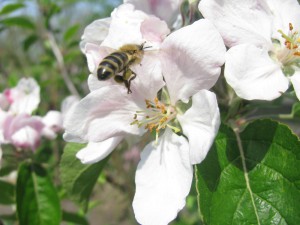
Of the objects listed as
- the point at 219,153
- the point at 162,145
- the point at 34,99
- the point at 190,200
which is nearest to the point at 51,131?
the point at 34,99

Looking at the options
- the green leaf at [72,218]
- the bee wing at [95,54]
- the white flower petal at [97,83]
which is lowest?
the green leaf at [72,218]

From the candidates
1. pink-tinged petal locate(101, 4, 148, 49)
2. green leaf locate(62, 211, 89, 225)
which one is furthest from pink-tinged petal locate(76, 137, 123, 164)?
green leaf locate(62, 211, 89, 225)

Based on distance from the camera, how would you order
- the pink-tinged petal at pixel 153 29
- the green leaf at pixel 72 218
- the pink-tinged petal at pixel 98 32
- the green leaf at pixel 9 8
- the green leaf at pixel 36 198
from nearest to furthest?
the pink-tinged petal at pixel 153 29 < the pink-tinged petal at pixel 98 32 < the green leaf at pixel 36 198 < the green leaf at pixel 72 218 < the green leaf at pixel 9 8

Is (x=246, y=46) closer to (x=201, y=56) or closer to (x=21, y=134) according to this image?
(x=201, y=56)

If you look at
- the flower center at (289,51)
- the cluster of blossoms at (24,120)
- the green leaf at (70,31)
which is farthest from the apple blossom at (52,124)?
the green leaf at (70,31)

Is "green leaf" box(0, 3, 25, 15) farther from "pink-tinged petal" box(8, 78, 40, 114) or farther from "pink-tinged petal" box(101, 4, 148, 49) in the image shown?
"pink-tinged petal" box(101, 4, 148, 49)

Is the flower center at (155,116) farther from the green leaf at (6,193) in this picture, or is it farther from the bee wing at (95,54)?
the green leaf at (6,193)
